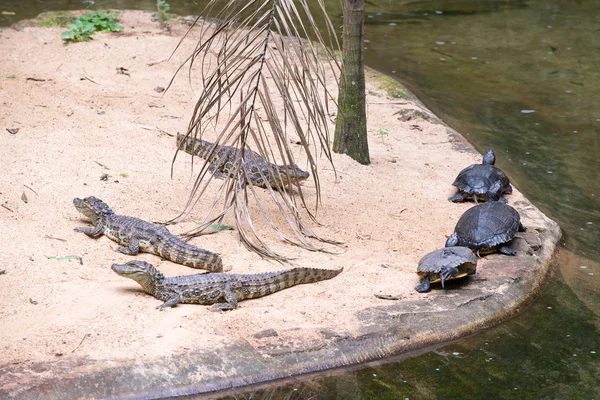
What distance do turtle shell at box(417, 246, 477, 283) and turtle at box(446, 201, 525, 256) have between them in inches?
19.4

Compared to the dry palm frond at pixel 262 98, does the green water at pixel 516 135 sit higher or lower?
lower

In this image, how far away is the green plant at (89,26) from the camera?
1058 cm

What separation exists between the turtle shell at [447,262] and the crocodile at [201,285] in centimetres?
97

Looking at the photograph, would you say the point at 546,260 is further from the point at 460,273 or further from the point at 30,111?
the point at 30,111

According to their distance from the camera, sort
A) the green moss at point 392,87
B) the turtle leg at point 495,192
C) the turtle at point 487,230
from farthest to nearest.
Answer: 1. the green moss at point 392,87
2. the turtle leg at point 495,192
3. the turtle at point 487,230

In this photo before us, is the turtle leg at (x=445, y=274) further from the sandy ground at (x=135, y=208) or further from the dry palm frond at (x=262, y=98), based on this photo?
the dry palm frond at (x=262, y=98)

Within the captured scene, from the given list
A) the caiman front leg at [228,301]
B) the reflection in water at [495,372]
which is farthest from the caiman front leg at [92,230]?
the reflection in water at [495,372]

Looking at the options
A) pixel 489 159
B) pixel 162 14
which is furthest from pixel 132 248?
pixel 162 14

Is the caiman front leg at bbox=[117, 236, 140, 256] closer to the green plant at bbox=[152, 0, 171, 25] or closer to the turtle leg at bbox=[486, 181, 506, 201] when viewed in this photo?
the turtle leg at bbox=[486, 181, 506, 201]

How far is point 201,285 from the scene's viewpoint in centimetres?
507

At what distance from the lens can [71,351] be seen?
4297 mm

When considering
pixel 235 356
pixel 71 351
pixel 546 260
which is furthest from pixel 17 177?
pixel 546 260

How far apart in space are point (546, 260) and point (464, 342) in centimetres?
158

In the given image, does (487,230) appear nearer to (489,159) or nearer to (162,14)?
(489,159)
